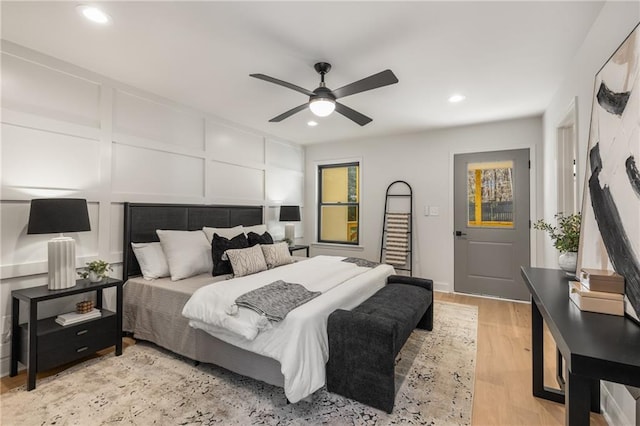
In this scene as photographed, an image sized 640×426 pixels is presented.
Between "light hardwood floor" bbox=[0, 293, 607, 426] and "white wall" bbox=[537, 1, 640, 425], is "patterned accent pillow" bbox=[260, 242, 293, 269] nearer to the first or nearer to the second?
"light hardwood floor" bbox=[0, 293, 607, 426]

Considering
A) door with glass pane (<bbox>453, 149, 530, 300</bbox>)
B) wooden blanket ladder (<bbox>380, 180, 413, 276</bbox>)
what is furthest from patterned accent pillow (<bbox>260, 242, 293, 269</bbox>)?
door with glass pane (<bbox>453, 149, 530, 300</bbox>)

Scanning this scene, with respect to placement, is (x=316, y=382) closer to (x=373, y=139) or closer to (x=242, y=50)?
(x=242, y=50)

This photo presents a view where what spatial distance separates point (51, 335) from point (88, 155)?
1574mm

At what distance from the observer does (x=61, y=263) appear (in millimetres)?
2383

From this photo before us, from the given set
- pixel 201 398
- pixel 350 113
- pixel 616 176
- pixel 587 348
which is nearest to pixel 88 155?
pixel 201 398

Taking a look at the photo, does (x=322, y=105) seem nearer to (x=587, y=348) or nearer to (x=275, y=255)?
(x=275, y=255)

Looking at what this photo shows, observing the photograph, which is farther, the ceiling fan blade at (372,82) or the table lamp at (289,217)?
the table lamp at (289,217)

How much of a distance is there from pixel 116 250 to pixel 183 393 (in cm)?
169

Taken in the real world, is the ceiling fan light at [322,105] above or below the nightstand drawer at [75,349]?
above

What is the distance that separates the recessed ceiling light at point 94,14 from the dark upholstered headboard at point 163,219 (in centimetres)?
164

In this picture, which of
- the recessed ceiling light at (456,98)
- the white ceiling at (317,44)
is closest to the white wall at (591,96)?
the white ceiling at (317,44)

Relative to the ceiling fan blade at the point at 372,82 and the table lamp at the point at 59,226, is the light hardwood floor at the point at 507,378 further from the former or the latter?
the ceiling fan blade at the point at 372,82

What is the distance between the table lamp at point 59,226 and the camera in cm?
226

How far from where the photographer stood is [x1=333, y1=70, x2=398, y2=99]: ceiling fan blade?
83.7 inches
